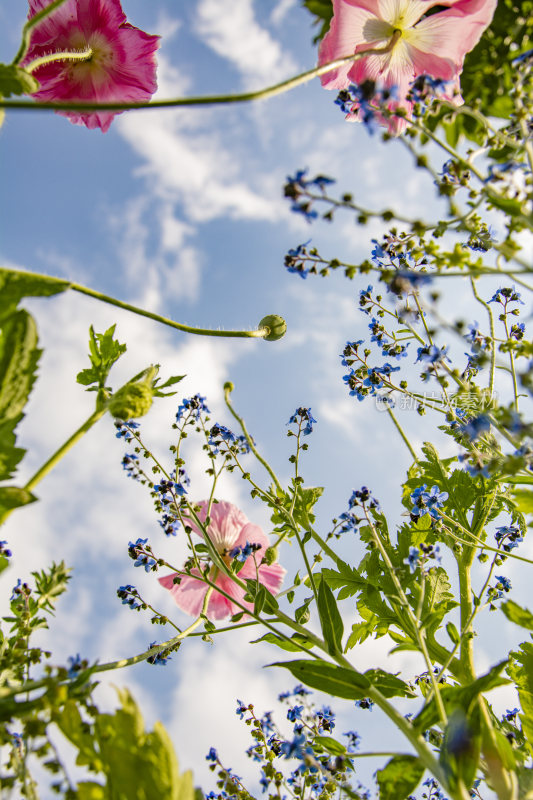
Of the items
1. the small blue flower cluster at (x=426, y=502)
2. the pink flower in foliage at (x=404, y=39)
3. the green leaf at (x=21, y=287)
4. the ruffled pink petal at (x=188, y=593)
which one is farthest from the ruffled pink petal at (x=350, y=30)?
the ruffled pink petal at (x=188, y=593)

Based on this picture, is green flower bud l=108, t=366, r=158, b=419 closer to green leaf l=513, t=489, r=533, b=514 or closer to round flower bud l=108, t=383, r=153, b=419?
round flower bud l=108, t=383, r=153, b=419

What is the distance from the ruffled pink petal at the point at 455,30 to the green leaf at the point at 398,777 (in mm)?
1453

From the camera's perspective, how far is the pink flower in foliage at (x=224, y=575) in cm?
177

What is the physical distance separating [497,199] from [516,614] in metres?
0.91

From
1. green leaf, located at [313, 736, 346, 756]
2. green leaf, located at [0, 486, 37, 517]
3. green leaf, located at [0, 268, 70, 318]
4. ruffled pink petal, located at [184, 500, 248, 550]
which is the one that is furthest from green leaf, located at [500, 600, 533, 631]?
green leaf, located at [0, 268, 70, 318]

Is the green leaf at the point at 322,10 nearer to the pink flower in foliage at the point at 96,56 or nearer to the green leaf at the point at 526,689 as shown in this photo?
the pink flower in foliage at the point at 96,56

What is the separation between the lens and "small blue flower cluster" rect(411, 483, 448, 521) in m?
1.69

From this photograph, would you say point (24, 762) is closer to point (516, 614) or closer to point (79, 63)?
point (516, 614)

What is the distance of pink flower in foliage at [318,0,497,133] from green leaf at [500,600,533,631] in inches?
42.1

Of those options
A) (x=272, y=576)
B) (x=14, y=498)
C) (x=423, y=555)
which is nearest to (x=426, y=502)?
(x=423, y=555)

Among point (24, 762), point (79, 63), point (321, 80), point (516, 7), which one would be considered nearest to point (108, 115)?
point (79, 63)

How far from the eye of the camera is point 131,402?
1.10 m

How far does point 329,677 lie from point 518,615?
46 centimetres

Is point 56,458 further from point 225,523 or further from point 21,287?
point 225,523
